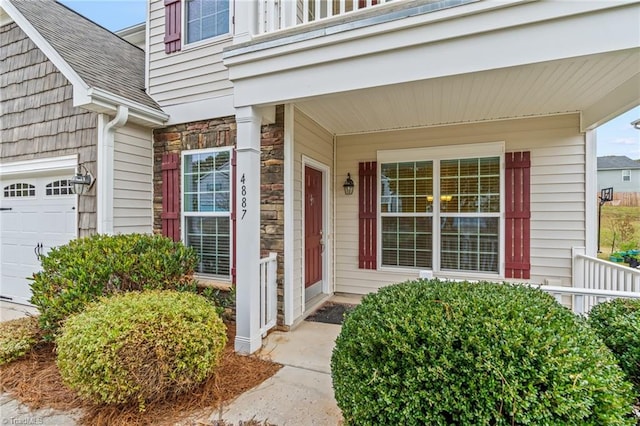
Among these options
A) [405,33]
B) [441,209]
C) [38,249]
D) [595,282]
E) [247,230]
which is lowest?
[595,282]

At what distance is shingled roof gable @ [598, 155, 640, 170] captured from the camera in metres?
15.4

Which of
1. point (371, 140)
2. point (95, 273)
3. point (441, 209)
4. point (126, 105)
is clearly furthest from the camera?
point (371, 140)

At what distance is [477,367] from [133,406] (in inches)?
93.3

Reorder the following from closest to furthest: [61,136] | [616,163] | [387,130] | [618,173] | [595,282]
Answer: [595,282] < [61,136] < [387,130] < [618,173] < [616,163]

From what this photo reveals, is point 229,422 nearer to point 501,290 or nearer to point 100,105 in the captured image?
point 501,290

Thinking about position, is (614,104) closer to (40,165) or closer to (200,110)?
(200,110)

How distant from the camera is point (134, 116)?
4.15m

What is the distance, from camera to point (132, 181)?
4379 millimetres

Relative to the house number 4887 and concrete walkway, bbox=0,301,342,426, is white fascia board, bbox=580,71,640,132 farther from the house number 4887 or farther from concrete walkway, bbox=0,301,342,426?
concrete walkway, bbox=0,301,342,426

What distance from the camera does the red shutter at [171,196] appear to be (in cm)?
450

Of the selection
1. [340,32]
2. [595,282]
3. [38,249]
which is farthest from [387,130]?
[38,249]

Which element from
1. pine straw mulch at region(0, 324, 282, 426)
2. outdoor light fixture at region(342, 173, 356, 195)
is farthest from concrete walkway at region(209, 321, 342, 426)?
outdoor light fixture at region(342, 173, 356, 195)

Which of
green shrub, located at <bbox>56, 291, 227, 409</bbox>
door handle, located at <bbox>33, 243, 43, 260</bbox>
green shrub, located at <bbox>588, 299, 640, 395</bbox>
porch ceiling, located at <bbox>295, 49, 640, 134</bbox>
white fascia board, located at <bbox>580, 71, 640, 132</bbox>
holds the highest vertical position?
porch ceiling, located at <bbox>295, 49, 640, 134</bbox>

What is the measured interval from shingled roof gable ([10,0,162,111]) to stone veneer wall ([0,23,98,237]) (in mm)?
345
